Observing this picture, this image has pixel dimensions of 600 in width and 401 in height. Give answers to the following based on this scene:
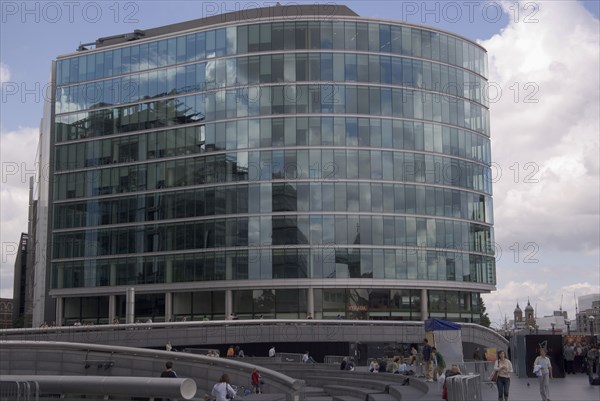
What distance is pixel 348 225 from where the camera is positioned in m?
71.1

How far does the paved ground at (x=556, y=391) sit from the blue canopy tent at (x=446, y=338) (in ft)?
6.91

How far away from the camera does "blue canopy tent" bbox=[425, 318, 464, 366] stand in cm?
3341

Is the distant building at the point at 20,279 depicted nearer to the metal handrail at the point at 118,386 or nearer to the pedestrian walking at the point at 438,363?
the pedestrian walking at the point at 438,363

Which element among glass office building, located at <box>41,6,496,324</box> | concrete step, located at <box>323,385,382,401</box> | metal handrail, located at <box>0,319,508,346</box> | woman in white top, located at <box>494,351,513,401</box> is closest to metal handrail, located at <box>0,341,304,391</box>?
concrete step, located at <box>323,385,382,401</box>

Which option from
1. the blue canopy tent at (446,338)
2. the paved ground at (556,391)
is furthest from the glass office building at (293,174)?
the paved ground at (556,391)

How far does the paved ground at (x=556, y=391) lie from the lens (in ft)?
80.6

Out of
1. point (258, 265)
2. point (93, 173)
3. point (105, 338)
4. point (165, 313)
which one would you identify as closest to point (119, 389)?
point (105, 338)

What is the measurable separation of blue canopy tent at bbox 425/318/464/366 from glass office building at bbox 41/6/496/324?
36.3 metres

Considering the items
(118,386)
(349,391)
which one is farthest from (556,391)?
(118,386)

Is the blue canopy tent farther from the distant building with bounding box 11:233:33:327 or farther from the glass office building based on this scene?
the distant building with bounding box 11:233:33:327

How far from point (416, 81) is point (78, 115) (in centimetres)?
3226

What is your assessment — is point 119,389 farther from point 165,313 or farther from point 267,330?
point 165,313

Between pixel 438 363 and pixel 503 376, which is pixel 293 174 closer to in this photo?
pixel 438 363

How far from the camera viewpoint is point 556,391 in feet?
90.5
